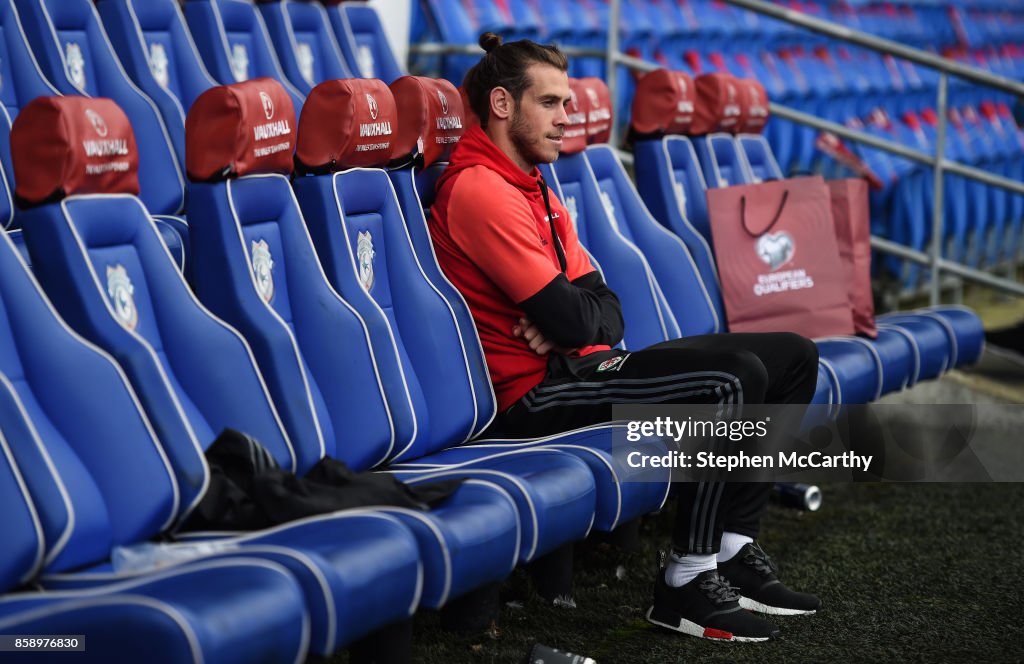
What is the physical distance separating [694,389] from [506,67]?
2.20ft

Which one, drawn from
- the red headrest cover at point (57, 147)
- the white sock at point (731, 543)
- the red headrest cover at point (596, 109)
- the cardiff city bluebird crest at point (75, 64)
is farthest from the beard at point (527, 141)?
the cardiff city bluebird crest at point (75, 64)

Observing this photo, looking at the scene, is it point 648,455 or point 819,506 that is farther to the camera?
point 819,506

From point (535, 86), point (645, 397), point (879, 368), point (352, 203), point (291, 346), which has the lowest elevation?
point (879, 368)

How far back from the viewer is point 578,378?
93.4 inches

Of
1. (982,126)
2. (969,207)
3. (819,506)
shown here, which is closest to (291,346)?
(819,506)

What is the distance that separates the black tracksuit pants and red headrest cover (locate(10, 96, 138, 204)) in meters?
0.88

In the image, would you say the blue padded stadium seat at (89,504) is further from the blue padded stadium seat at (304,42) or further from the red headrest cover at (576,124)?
the blue padded stadium seat at (304,42)

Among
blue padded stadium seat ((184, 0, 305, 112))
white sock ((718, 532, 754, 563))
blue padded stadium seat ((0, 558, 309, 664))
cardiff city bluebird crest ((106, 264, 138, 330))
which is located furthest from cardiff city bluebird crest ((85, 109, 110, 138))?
blue padded stadium seat ((184, 0, 305, 112))

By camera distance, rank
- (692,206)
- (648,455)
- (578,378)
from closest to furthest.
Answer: (648,455) < (578,378) < (692,206)

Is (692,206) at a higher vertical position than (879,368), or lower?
higher

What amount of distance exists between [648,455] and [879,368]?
1093mm

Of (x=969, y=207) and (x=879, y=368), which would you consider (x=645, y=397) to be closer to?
(x=879, y=368)

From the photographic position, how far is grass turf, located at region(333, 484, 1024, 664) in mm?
2193

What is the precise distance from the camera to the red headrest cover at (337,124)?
223cm
